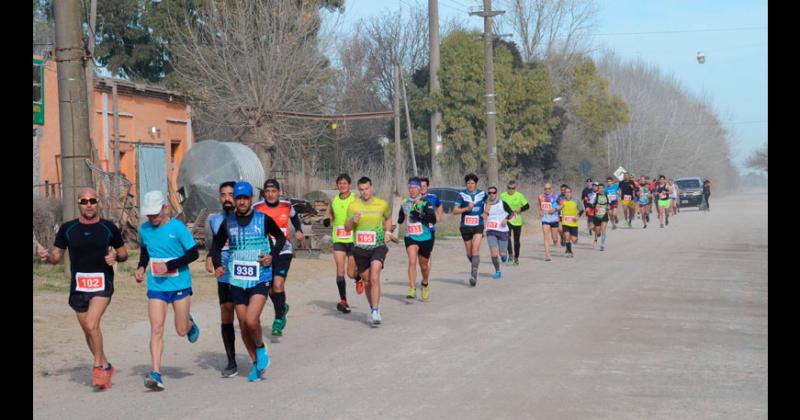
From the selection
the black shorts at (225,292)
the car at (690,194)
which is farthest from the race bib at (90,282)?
the car at (690,194)

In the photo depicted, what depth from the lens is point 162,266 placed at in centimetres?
878

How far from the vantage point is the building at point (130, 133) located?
28.0 m

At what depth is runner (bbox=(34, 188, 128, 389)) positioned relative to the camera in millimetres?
8695

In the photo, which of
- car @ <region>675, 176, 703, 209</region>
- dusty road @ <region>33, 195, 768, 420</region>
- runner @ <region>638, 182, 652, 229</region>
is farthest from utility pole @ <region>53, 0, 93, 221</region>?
car @ <region>675, 176, 703, 209</region>

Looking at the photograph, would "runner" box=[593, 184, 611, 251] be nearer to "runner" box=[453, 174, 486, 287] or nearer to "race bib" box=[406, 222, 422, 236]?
"runner" box=[453, 174, 486, 287]

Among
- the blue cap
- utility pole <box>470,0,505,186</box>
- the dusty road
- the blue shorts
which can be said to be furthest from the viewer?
utility pole <box>470,0,505,186</box>

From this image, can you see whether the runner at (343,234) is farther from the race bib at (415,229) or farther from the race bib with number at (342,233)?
the race bib at (415,229)

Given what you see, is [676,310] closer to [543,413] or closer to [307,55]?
[543,413]

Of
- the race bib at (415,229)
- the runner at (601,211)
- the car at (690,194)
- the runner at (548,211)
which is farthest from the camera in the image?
the car at (690,194)

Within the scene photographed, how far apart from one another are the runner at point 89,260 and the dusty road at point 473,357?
580 millimetres

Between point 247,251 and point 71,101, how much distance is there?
20.8 ft

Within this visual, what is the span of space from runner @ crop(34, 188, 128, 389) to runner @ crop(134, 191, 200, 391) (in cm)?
30

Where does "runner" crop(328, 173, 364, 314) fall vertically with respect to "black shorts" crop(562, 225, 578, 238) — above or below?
above
